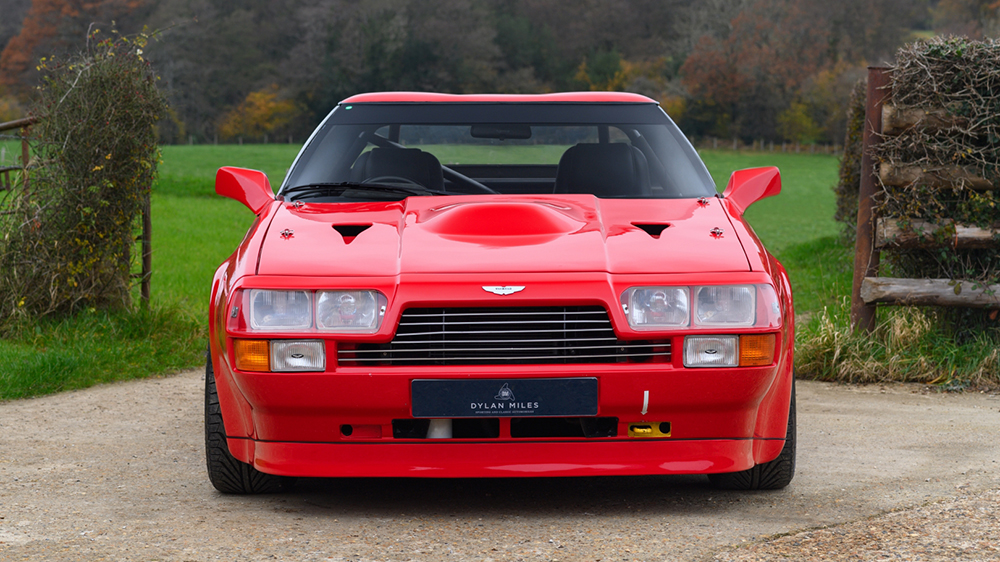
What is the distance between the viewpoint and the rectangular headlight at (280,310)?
11.4 ft

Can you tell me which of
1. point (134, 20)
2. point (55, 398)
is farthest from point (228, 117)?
point (55, 398)

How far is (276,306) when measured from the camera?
3.52m

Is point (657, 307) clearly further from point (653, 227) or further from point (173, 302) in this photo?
point (173, 302)

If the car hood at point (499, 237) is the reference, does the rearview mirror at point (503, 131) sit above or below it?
above

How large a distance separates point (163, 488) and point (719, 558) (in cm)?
224

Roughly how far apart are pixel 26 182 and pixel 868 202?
18.6 feet

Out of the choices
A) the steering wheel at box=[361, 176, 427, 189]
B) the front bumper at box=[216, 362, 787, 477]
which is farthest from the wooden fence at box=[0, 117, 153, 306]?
the front bumper at box=[216, 362, 787, 477]

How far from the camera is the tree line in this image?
70688 mm

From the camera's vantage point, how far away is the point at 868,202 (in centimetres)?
677

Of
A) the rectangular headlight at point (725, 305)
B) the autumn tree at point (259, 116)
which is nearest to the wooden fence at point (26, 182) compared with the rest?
the rectangular headlight at point (725, 305)

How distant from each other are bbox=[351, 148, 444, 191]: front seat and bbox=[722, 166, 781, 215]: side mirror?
1283 millimetres

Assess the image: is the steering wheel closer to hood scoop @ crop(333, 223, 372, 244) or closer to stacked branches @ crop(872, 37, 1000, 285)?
hood scoop @ crop(333, 223, 372, 244)

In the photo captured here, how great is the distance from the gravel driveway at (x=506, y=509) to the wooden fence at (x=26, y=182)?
2.67 meters

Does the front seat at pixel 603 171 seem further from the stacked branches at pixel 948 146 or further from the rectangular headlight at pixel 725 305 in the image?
the stacked branches at pixel 948 146
